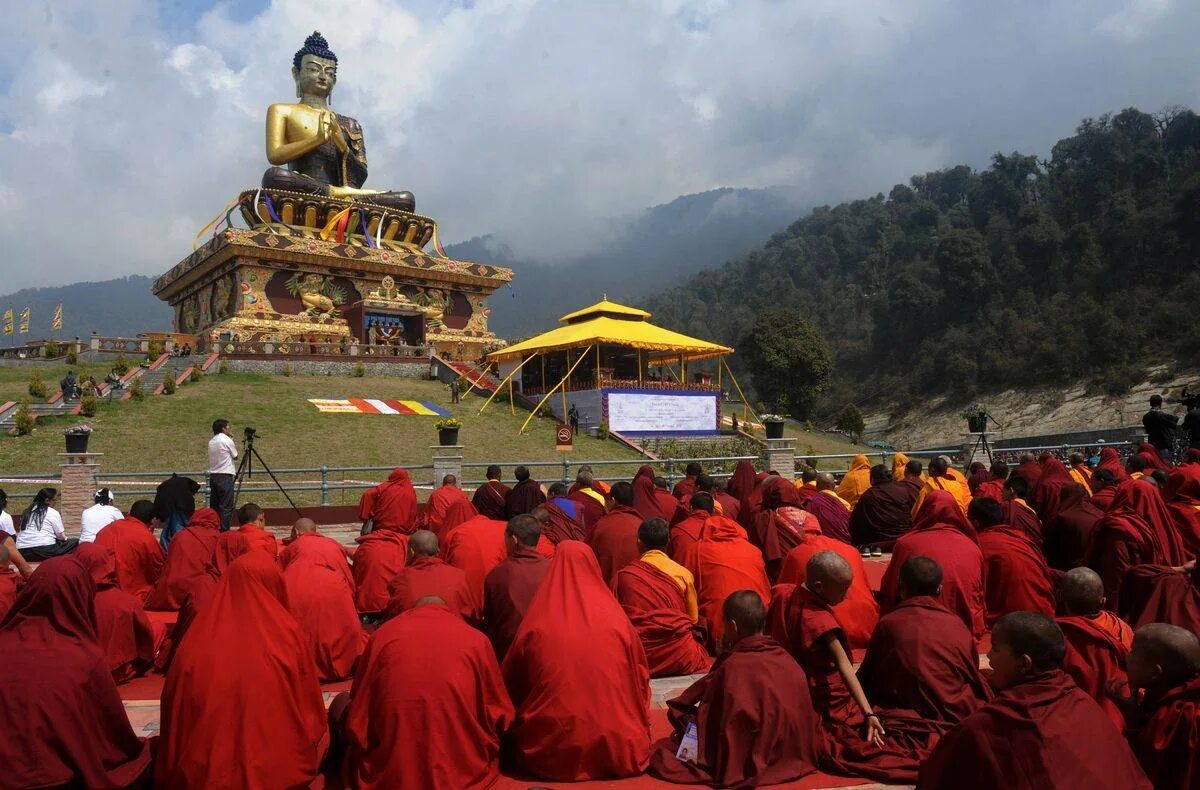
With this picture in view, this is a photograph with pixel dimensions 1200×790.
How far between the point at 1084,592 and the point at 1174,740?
109 centimetres

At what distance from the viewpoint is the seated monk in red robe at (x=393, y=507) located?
914 cm

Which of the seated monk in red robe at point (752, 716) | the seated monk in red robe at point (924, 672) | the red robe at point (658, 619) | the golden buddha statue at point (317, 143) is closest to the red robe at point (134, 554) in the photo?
the red robe at point (658, 619)

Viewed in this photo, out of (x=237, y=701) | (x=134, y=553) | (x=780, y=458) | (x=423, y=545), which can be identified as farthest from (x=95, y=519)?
(x=780, y=458)

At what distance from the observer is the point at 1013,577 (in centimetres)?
625

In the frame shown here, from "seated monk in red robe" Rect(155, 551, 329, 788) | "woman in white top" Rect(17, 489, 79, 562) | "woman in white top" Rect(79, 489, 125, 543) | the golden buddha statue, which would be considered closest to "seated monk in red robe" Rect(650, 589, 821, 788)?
"seated monk in red robe" Rect(155, 551, 329, 788)

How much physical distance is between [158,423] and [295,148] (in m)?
23.1

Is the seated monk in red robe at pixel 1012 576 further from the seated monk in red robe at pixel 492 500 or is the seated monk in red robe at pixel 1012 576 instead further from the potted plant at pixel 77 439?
the potted plant at pixel 77 439

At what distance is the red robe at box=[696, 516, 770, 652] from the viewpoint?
650 cm

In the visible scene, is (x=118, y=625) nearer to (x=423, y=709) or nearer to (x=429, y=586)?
(x=429, y=586)

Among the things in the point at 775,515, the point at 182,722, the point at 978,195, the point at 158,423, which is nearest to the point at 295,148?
the point at 158,423

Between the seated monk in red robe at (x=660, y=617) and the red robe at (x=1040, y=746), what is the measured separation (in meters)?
2.90

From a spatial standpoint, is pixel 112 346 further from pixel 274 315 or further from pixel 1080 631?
pixel 1080 631

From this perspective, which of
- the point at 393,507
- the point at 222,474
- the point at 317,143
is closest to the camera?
the point at 393,507

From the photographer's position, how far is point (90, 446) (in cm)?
1598
